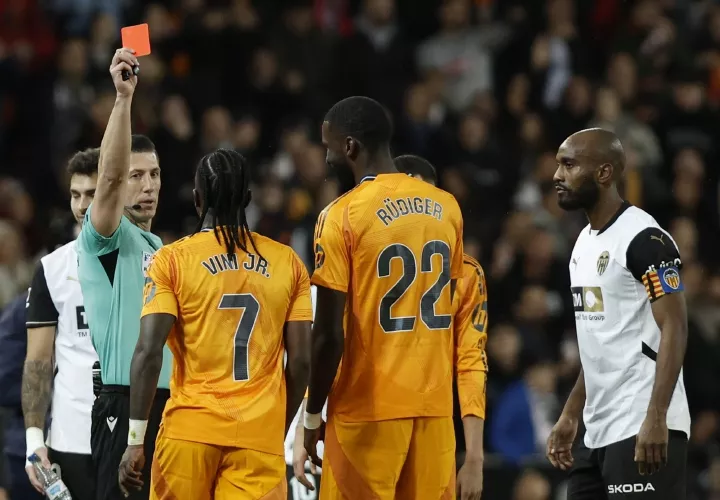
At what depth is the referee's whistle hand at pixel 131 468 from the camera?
5.62 m

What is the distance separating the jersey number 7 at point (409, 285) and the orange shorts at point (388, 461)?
451mm

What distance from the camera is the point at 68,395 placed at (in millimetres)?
6539

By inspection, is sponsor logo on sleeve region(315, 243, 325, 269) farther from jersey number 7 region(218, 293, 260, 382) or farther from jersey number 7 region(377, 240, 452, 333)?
jersey number 7 region(218, 293, 260, 382)

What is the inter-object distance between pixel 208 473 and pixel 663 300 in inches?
88.1

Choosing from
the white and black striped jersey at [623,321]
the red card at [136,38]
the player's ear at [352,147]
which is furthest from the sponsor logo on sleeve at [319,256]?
the white and black striped jersey at [623,321]

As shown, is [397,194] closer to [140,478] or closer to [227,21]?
[140,478]

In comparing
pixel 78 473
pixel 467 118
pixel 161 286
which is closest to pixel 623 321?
pixel 161 286

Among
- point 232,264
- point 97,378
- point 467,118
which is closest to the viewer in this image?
point 232,264

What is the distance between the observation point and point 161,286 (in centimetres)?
563

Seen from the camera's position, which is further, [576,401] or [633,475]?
[576,401]

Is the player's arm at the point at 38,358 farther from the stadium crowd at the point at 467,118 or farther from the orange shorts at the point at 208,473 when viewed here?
the stadium crowd at the point at 467,118

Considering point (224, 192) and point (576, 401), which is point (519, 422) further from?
point (224, 192)

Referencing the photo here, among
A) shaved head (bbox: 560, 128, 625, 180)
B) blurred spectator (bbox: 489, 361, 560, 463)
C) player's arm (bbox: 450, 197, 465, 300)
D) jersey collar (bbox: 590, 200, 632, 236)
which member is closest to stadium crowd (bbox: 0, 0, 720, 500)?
blurred spectator (bbox: 489, 361, 560, 463)

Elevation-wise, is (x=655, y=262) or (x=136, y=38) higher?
(x=136, y=38)
